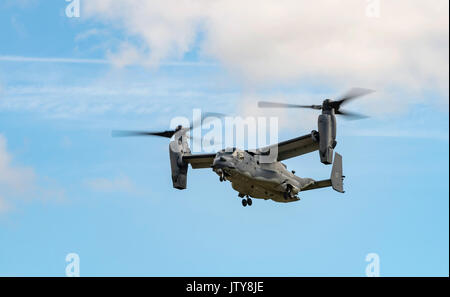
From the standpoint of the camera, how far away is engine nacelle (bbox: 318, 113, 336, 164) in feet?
178

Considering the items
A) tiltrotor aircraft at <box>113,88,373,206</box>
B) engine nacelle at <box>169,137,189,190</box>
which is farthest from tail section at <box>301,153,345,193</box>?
engine nacelle at <box>169,137,189,190</box>

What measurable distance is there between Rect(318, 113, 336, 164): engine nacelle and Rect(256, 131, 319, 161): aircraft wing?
151 cm

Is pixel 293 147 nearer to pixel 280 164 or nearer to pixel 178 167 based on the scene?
pixel 280 164

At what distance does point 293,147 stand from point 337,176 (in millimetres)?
2982

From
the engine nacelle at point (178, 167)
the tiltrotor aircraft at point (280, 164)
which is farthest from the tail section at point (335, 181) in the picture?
the engine nacelle at point (178, 167)

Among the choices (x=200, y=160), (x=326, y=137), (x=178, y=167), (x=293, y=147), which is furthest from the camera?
(x=178, y=167)

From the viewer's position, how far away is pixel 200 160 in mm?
60438

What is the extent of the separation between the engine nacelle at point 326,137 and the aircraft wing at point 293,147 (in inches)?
59.6

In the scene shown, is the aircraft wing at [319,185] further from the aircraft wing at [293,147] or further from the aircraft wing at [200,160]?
the aircraft wing at [200,160]

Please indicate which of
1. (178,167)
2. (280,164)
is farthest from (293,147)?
(178,167)

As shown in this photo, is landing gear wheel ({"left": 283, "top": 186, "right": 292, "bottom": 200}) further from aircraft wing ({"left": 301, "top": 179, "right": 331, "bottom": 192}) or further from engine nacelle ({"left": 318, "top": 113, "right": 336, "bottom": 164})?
engine nacelle ({"left": 318, "top": 113, "right": 336, "bottom": 164})

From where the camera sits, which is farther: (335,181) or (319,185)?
(319,185)

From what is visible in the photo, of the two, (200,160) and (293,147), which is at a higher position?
(200,160)
